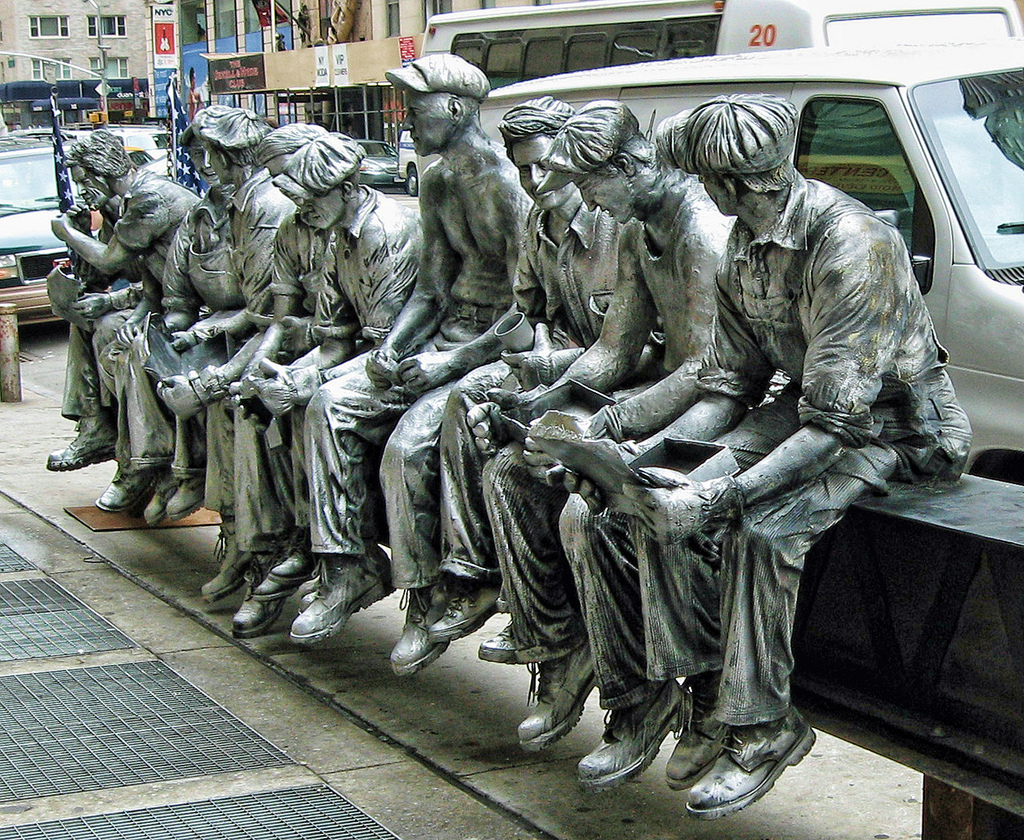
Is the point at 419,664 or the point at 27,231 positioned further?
the point at 27,231

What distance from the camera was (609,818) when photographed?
13.5 feet

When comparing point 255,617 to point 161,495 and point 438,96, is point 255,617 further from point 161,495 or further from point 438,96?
point 438,96

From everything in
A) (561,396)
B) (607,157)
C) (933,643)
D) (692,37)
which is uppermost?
(692,37)

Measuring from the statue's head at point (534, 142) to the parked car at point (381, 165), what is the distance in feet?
76.3

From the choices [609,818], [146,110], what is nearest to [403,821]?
[609,818]

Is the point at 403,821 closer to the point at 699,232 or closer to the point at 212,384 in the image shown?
the point at 699,232

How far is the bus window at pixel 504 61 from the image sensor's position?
12797 mm

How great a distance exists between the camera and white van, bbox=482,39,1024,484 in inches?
244

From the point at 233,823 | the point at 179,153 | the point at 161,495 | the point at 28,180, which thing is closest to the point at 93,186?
the point at 161,495

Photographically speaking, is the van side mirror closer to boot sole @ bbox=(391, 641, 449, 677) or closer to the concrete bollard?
boot sole @ bbox=(391, 641, 449, 677)

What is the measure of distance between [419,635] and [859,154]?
3.30 meters

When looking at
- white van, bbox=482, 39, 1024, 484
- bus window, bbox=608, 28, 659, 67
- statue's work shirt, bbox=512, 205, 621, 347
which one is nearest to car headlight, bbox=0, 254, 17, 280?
bus window, bbox=608, 28, 659, 67

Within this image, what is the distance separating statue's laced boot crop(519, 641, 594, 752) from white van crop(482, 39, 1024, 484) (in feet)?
8.23

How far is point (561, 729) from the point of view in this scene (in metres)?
4.21
